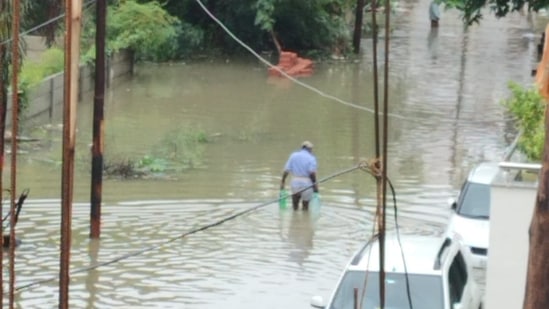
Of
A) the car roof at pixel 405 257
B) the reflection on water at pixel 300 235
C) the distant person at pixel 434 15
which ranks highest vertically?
the distant person at pixel 434 15

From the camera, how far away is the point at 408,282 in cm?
1284

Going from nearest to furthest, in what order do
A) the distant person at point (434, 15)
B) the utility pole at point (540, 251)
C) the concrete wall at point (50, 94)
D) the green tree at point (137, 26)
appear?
1. the utility pole at point (540, 251)
2. the concrete wall at point (50, 94)
3. the green tree at point (137, 26)
4. the distant person at point (434, 15)

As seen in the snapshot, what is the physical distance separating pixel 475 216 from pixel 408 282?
17.8ft

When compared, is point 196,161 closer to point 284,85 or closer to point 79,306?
point 79,306

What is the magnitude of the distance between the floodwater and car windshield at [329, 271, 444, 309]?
6.57 ft

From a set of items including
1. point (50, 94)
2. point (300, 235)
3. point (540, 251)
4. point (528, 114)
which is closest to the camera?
point (540, 251)

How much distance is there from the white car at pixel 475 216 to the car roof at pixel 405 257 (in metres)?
2.40

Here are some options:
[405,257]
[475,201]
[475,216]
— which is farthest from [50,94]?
[405,257]

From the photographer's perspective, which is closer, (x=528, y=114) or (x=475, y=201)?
(x=528, y=114)

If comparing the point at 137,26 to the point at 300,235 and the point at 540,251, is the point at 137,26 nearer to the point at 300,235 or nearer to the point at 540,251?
the point at 300,235

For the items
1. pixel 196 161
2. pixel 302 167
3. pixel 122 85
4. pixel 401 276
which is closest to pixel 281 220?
pixel 302 167

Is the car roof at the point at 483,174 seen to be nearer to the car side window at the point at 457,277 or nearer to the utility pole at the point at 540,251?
the car side window at the point at 457,277

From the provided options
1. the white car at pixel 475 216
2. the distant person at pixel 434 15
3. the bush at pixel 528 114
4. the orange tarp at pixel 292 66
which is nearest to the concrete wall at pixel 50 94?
the orange tarp at pixel 292 66

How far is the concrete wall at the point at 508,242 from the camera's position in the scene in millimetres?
12180
